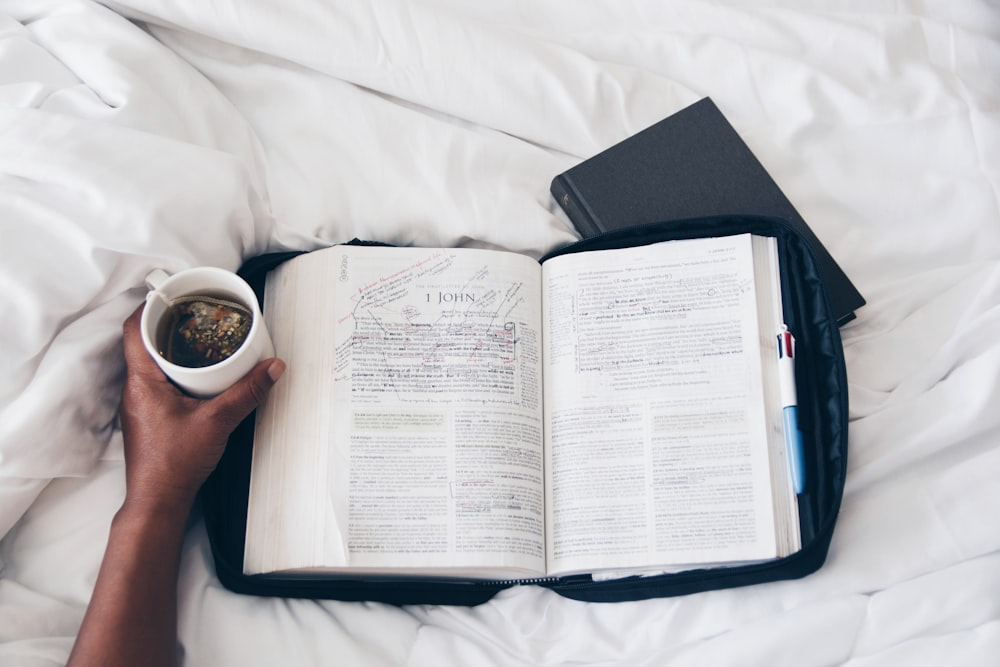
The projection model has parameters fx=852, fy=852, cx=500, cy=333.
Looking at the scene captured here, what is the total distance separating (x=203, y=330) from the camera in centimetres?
77

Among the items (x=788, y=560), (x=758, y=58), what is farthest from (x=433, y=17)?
(x=788, y=560)

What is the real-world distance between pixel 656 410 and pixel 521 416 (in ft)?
0.43

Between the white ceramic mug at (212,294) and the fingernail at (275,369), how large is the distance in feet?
0.05

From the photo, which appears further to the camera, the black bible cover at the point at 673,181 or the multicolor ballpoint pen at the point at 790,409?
the black bible cover at the point at 673,181

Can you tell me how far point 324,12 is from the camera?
Result: 946 millimetres

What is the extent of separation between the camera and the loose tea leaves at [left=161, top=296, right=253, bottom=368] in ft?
2.50

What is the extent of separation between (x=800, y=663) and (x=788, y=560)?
0.09 meters

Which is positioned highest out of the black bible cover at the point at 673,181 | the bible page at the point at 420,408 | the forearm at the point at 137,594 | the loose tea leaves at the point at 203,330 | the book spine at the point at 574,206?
the black bible cover at the point at 673,181

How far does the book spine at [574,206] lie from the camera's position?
94 centimetres

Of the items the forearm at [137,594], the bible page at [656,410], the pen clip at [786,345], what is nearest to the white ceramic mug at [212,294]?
the forearm at [137,594]

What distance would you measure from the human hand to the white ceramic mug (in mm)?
12

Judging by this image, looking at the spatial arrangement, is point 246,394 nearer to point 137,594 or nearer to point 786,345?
point 137,594

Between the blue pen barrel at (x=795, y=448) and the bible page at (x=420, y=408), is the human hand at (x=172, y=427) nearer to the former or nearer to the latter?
the bible page at (x=420, y=408)

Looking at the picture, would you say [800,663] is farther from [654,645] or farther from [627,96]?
[627,96]
